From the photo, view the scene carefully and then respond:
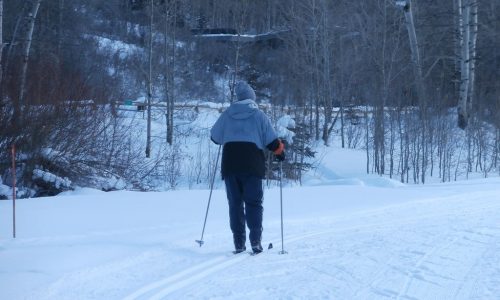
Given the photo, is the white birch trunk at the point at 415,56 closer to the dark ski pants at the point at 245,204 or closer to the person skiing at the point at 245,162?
the person skiing at the point at 245,162

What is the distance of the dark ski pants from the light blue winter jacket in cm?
40

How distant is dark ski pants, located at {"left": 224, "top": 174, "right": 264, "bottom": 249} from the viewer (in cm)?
714

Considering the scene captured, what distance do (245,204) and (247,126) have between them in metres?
0.84

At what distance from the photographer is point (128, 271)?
20.3ft

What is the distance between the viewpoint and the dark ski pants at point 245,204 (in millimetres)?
7145

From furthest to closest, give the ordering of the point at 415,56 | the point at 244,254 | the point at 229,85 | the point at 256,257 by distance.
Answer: the point at 229,85 < the point at 415,56 < the point at 244,254 < the point at 256,257

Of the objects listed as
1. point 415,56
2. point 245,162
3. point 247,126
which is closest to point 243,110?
point 247,126

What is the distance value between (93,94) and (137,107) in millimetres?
11064

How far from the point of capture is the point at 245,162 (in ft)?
23.3

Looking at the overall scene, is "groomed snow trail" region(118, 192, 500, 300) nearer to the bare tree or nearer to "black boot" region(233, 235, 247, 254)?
"black boot" region(233, 235, 247, 254)

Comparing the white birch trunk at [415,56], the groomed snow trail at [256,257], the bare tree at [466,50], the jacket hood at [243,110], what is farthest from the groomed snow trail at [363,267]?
the bare tree at [466,50]

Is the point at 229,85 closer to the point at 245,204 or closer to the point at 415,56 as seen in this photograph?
the point at 415,56

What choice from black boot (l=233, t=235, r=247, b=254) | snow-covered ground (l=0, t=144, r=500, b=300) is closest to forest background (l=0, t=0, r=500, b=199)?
snow-covered ground (l=0, t=144, r=500, b=300)

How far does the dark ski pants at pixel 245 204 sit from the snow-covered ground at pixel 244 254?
0.23 meters
